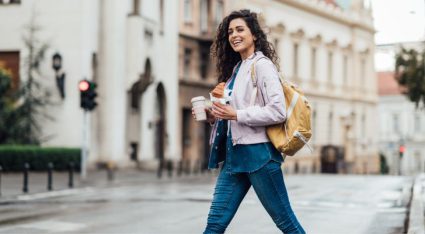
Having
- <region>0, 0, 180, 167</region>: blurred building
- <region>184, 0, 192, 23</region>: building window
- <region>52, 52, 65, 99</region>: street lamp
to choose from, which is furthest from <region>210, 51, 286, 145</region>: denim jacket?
<region>184, 0, 192, 23</region>: building window

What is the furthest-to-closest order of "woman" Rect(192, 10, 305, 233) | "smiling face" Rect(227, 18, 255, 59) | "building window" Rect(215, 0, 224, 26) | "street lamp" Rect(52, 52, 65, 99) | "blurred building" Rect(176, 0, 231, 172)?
"building window" Rect(215, 0, 224, 26)
"blurred building" Rect(176, 0, 231, 172)
"street lamp" Rect(52, 52, 65, 99)
"smiling face" Rect(227, 18, 255, 59)
"woman" Rect(192, 10, 305, 233)

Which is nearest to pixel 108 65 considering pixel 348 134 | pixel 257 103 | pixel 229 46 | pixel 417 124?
pixel 229 46

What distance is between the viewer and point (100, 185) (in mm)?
23578

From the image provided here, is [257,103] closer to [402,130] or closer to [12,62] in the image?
[12,62]

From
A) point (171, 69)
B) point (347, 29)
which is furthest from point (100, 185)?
point (347, 29)

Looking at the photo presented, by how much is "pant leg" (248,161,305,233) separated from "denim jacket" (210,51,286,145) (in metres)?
0.21

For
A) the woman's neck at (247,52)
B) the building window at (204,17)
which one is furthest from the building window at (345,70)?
the woman's neck at (247,52)

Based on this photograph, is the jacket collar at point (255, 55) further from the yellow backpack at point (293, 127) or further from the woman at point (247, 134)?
the yellow backpack at point (293, 127)

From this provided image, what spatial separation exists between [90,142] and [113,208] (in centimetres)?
1799

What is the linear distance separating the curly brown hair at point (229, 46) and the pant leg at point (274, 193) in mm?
820

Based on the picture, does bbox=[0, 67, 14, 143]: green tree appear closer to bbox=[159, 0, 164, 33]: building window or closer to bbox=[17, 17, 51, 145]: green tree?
bbox=[17, 17, 51, 145]: green tree

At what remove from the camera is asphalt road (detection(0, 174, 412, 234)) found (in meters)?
11.6

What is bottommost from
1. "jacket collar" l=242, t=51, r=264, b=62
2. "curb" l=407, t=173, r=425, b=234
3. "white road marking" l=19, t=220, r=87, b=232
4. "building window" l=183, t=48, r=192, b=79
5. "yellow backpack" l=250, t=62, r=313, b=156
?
"white road marking" l=19, t=220, r=87, b=232

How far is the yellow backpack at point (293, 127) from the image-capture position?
17.9 ft
